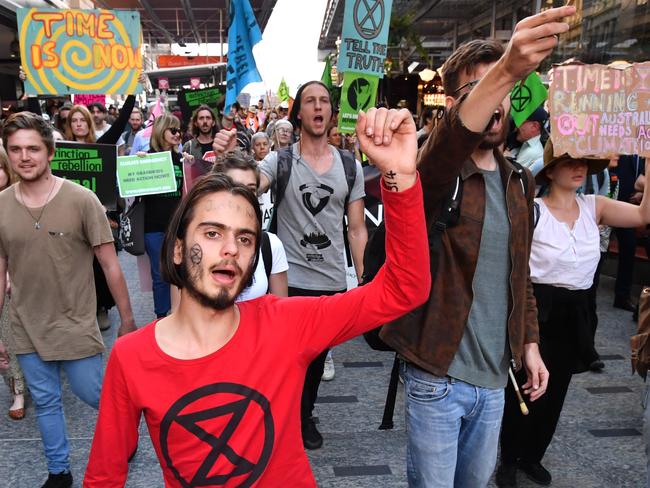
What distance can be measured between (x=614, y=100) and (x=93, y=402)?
3563mm

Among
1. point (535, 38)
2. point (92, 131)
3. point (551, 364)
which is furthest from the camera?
point (92, 131)

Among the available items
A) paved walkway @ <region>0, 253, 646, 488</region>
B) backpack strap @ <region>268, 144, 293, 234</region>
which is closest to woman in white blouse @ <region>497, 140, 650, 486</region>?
paved walkway @ <region>0, 253, 646, 488</region>

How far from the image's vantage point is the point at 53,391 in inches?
141

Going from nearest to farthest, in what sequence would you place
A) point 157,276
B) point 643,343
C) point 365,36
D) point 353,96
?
point 643,343
point 365,36
point 353,96
point 157,276

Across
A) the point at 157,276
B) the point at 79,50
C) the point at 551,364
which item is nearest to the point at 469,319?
the point at 551,364

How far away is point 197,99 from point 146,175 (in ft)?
17.8

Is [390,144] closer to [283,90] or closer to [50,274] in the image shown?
[50,274]

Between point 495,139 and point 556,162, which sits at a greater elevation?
point 495,139

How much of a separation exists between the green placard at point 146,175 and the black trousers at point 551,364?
12.4 ft

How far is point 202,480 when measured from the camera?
5.80ft

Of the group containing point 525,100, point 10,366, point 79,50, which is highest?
point 79,50

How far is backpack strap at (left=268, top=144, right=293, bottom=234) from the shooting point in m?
4.22

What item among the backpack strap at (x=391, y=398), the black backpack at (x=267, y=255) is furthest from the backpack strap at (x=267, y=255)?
the backpack strap at (x=391, y=398)

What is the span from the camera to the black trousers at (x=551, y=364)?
3543 mm
